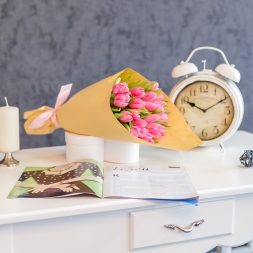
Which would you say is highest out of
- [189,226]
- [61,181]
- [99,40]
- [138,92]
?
[99,40]

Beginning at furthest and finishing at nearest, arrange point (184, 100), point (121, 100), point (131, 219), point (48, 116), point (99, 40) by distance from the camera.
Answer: point (99, 40) < point (184, 100) < point (48, 116) < point (121, 100) < point (131, 219)

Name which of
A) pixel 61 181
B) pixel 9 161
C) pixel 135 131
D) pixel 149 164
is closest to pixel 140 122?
pixel 135 131

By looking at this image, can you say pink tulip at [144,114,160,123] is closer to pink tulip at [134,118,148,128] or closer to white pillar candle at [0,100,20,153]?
pink tulip at [134,118,148,128]

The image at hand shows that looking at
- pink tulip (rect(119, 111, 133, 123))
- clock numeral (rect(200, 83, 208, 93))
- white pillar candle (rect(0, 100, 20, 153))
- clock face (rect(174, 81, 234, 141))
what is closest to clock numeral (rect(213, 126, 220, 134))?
clock face (rect(174, 81, 234, 141))

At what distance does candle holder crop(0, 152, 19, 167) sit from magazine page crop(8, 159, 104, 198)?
0.05m

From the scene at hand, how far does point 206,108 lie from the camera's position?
1.26 metres

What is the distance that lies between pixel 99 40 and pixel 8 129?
47 cm

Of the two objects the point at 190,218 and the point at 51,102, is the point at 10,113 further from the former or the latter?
the point at 190,218

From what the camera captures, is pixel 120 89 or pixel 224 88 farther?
pixel 224 88

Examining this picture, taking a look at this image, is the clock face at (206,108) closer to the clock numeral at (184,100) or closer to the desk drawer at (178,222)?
the clock numeral at (184,100)

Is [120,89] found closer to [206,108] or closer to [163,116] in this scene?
[163,116]

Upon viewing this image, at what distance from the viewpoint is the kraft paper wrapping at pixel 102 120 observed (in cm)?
105

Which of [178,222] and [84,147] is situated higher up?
[84,147]

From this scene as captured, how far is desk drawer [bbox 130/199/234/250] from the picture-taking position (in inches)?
36.3
